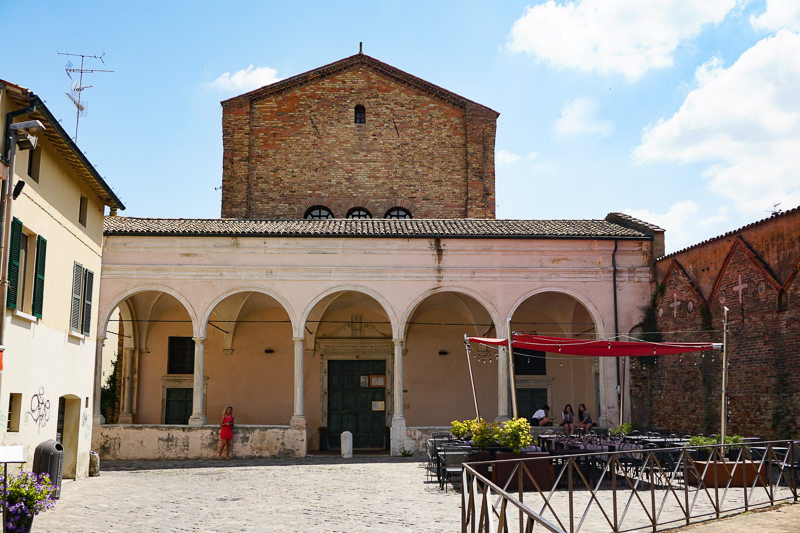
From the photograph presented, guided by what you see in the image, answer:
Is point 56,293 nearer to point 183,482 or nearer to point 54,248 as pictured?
point 54,248

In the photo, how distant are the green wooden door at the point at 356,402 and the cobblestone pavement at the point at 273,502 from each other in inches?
179

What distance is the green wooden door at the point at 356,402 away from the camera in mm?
→ 18703

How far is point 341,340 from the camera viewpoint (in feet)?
62.5

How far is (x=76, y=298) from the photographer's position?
465 inches

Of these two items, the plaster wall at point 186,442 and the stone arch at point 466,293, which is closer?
the plaster wall at point 186,442

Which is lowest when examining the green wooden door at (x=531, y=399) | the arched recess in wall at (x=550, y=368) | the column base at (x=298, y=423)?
the column base at (x=298, y=423)

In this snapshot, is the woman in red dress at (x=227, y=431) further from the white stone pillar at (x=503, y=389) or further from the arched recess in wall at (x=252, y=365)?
the white stone pillar at (x=503, y=389)

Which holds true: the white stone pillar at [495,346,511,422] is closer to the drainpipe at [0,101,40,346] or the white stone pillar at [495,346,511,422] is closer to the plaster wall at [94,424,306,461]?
the plaster wall at [94,424,306,461]

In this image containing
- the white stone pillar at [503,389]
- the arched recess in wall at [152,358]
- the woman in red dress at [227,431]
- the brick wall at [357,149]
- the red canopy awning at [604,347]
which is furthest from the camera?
the brick wall at [357,149]

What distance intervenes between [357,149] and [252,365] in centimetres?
713

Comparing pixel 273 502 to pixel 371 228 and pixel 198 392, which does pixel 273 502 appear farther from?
pixel 371 228

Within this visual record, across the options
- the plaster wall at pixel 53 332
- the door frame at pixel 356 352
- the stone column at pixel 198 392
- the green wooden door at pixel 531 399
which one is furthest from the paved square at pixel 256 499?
the green wooden door at pixel 531 399

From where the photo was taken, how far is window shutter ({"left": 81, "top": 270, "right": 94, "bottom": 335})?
12.3 metres

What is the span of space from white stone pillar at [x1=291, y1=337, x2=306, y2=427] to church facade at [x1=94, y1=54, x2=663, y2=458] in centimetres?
4
